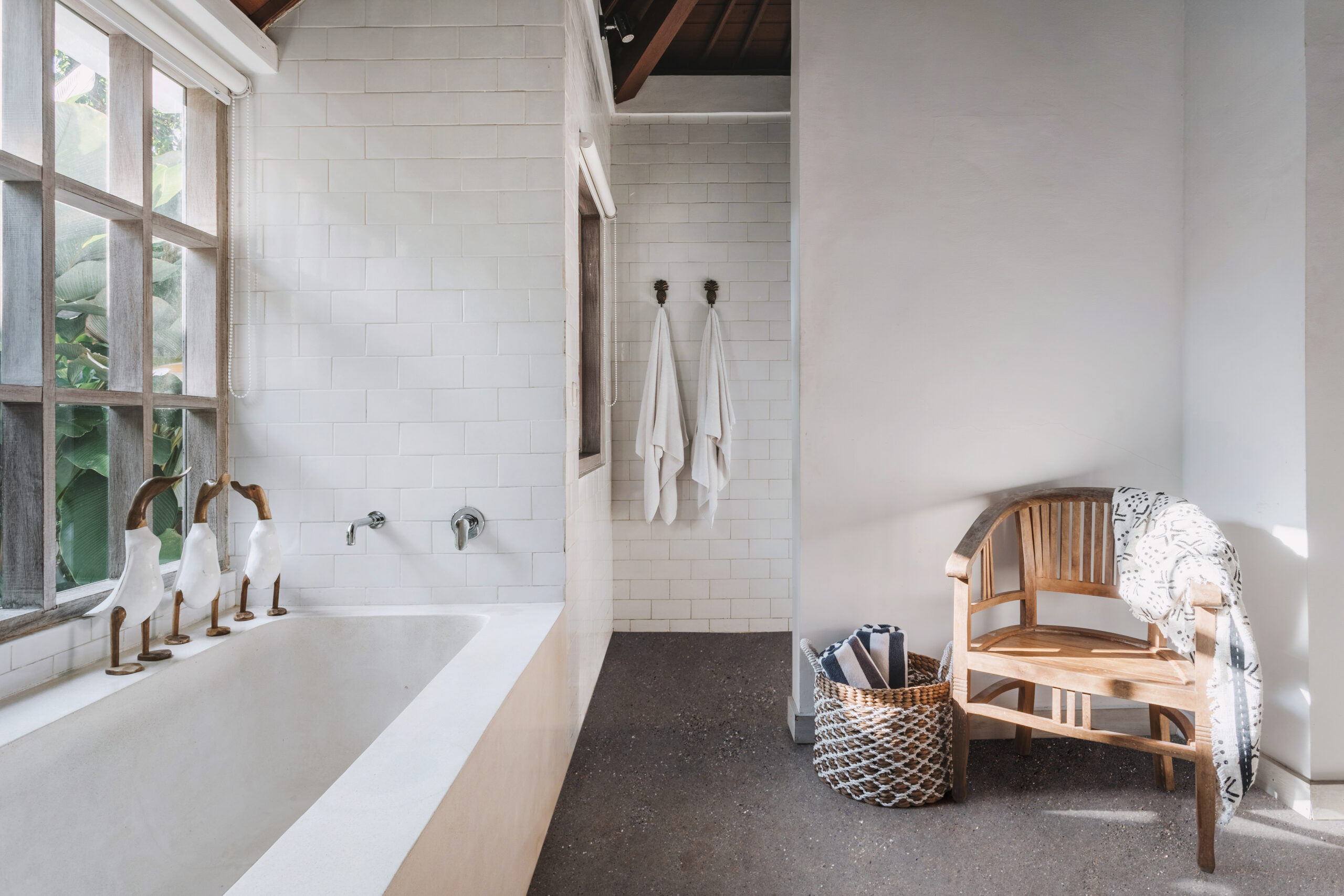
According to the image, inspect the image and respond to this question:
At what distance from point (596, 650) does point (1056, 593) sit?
1.67 meters

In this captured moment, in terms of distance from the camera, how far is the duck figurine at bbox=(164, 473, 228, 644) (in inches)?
63.5

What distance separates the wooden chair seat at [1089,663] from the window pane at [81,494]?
7.08ft

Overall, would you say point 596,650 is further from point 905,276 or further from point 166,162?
point 166,162

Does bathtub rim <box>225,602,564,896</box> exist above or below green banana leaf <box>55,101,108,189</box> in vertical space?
below

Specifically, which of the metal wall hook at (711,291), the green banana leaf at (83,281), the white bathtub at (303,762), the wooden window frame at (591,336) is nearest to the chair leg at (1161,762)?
the white bathtub at (303,762)

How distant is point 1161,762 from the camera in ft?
6.20

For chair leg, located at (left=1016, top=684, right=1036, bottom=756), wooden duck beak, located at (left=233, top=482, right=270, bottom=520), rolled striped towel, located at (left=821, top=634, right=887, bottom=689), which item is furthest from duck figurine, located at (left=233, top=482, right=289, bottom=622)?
chair leg, located at (left=1016, top=684, right=1036, bottom=756)

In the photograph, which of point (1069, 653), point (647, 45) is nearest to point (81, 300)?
point (647, 45)

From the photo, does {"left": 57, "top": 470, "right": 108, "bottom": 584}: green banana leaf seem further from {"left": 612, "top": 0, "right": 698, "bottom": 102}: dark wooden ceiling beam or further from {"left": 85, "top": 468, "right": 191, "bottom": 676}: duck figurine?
{"left": 612, "top": 0, "right": 698, "bottom": 102}: dark wooden ceiling beam

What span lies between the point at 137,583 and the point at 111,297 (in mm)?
717

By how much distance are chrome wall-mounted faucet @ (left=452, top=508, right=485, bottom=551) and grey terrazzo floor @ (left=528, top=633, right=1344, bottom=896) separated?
74 centimetres

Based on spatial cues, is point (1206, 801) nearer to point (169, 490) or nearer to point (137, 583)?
point (137, 583)

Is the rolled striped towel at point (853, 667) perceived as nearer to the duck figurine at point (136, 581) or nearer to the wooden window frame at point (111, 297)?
the duck figurine at point (136, 581)

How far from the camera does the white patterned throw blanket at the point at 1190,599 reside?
154 cm
